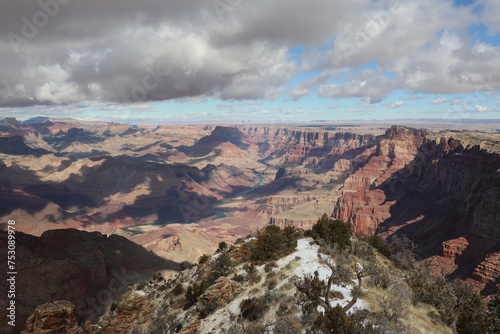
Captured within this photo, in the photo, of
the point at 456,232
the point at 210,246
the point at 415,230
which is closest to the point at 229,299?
the point at 456,232

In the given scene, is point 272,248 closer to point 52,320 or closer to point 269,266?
point 269,266

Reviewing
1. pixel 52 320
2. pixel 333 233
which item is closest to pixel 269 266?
pixel 333 233

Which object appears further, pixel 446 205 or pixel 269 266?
pixel 446 205

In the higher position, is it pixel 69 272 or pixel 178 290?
pixel 178 290

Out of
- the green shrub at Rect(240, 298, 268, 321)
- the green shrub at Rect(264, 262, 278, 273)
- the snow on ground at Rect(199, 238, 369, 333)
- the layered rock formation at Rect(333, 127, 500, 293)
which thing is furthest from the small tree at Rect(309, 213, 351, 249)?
the layered rock formation at Rect(333, 127, 500, 293)

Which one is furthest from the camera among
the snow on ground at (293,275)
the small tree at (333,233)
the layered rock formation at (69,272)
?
the layered rock formation at (69,272)

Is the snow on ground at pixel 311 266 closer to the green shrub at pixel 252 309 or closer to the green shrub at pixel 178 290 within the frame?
the green shrub at pixel 252 309

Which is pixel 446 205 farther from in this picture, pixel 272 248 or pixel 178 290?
pixel 178 290

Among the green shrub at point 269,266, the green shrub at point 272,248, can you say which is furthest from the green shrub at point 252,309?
the green shrub at point 272,248

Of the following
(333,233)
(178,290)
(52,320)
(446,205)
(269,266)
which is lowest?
(446,205)

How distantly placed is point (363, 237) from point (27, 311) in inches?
1825

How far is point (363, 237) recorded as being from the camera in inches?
1297

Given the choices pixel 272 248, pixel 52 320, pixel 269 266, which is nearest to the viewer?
pixel 52 320

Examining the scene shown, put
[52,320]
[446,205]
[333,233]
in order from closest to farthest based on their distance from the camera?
[52,320] < [333,233] < [446,205]
